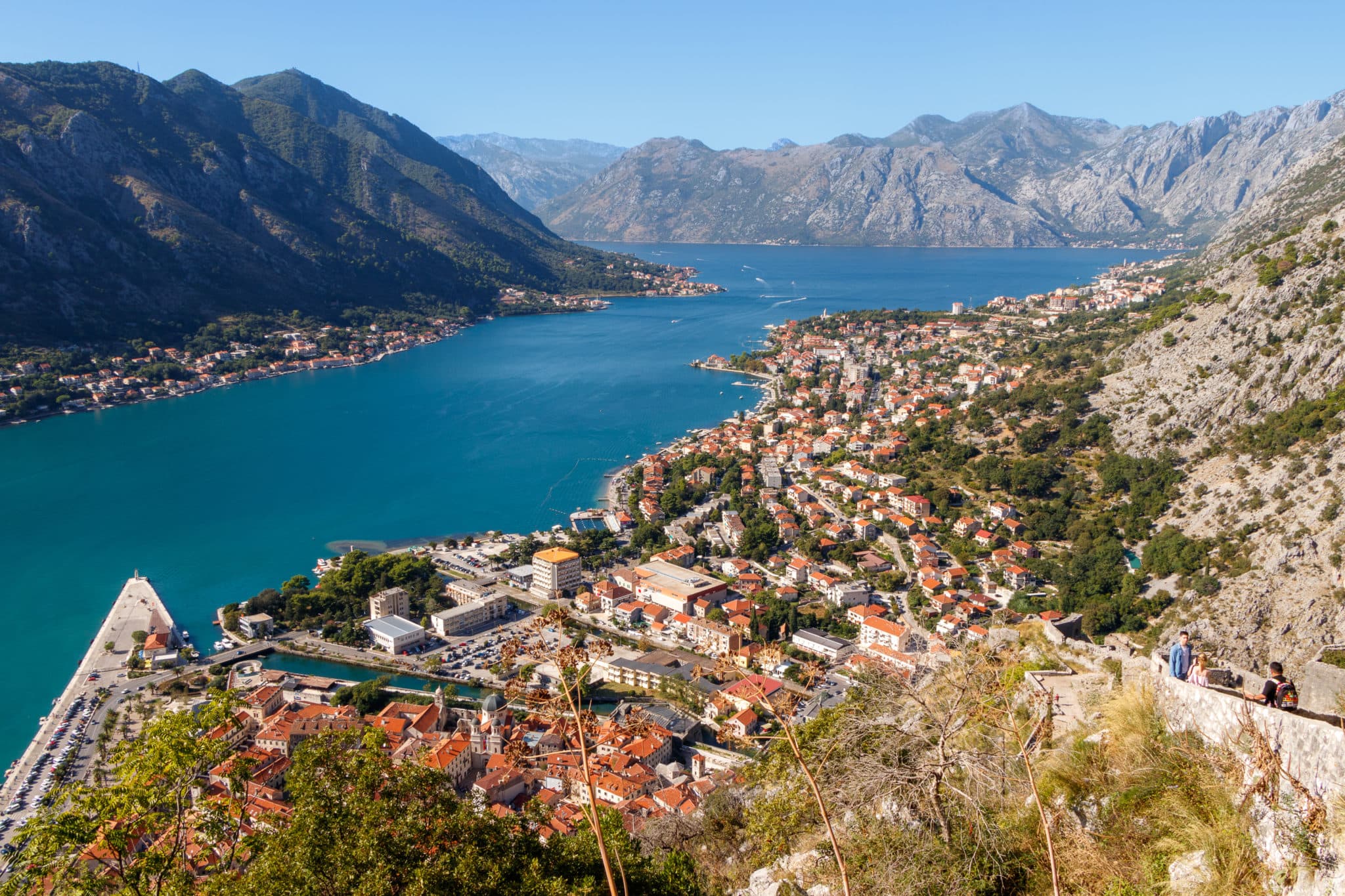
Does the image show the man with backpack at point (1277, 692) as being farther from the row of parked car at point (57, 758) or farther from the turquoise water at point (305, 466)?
the turquoise water at point (305, 466)

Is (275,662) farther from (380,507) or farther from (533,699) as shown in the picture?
(533,699)

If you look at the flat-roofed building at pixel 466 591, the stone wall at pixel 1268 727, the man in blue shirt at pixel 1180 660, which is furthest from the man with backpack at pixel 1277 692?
the flat-roofed building at pixel 466 591

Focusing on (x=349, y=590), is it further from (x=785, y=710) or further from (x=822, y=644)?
(x=785, y=710)

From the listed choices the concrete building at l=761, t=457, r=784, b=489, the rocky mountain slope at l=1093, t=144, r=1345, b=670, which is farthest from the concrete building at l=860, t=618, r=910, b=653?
the concrete building at l=761, t=457, r=784, b=489

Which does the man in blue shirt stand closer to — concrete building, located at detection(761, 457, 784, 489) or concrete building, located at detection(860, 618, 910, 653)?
concrete building, located at detection(860, 618, 910, 653)

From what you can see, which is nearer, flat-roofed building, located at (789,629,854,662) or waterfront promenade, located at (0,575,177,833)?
waterfront promenade, located at (0,575,177,833)
